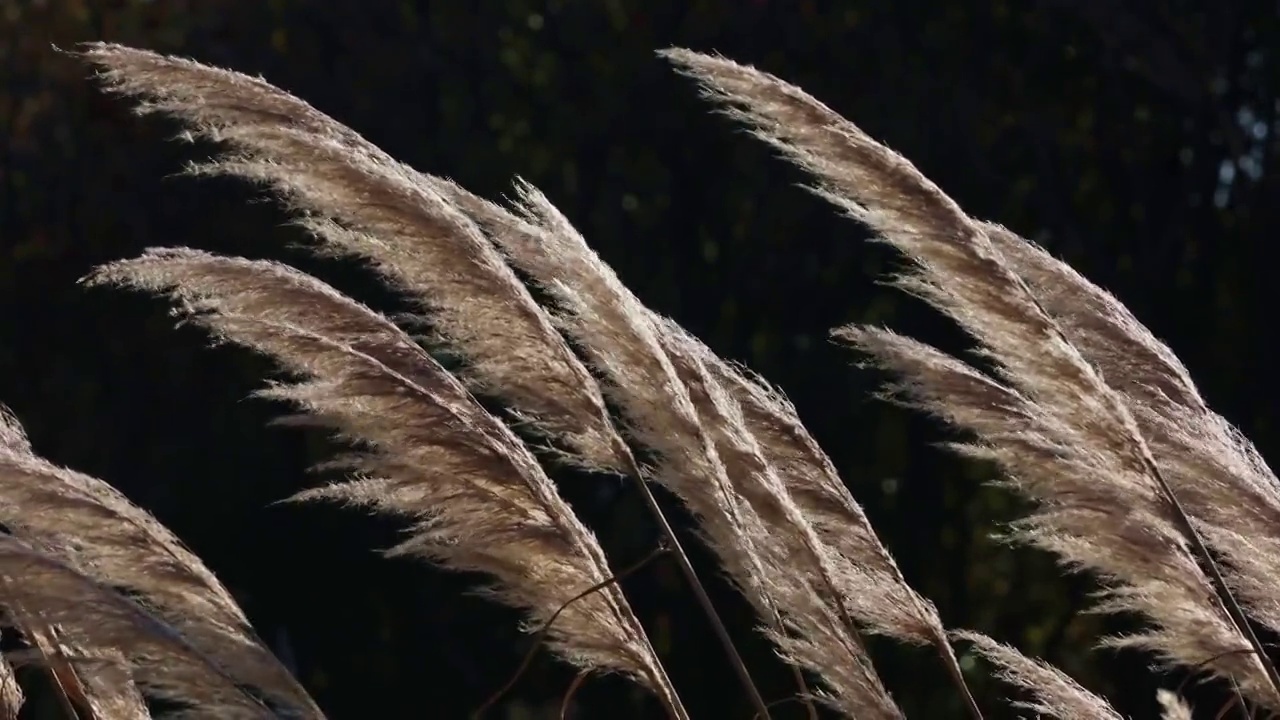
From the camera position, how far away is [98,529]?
6.03ft

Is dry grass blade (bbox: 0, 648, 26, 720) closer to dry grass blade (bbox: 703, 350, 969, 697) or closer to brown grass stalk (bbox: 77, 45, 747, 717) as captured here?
brown grass stalk (bbox: 77, 45, 747, 717)

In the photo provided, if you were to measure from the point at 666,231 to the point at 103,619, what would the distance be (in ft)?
22.7

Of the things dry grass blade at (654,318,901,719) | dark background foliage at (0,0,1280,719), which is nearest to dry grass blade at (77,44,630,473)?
dry grass blade at (654,318,901,719)

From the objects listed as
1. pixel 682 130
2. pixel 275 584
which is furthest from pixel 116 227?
pixel 682 130

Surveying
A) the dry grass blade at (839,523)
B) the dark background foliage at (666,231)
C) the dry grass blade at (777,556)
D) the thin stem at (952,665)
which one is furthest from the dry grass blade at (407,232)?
the dark background foliage at (666,231)

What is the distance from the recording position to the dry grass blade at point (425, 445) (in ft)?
5.79

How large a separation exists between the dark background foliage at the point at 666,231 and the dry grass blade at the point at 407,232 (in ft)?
19.4

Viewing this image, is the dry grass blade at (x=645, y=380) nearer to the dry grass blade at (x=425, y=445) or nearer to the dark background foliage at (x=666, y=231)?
the dry grass blade at (x=425, y=445)

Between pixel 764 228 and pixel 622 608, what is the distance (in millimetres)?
6474

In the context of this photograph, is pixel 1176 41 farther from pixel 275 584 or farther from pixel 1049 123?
pixel 275 584

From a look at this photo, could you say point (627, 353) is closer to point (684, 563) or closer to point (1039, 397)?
point (684, 563)

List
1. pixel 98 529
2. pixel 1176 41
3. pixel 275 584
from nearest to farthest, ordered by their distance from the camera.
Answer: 1. pixel 98 529
2. pixel 1176 41
3. pixel 275 584

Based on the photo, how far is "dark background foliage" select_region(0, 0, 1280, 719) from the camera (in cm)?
798

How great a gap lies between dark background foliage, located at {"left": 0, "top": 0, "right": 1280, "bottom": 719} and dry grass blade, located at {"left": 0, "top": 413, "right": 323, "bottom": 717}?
5979 millimetres
